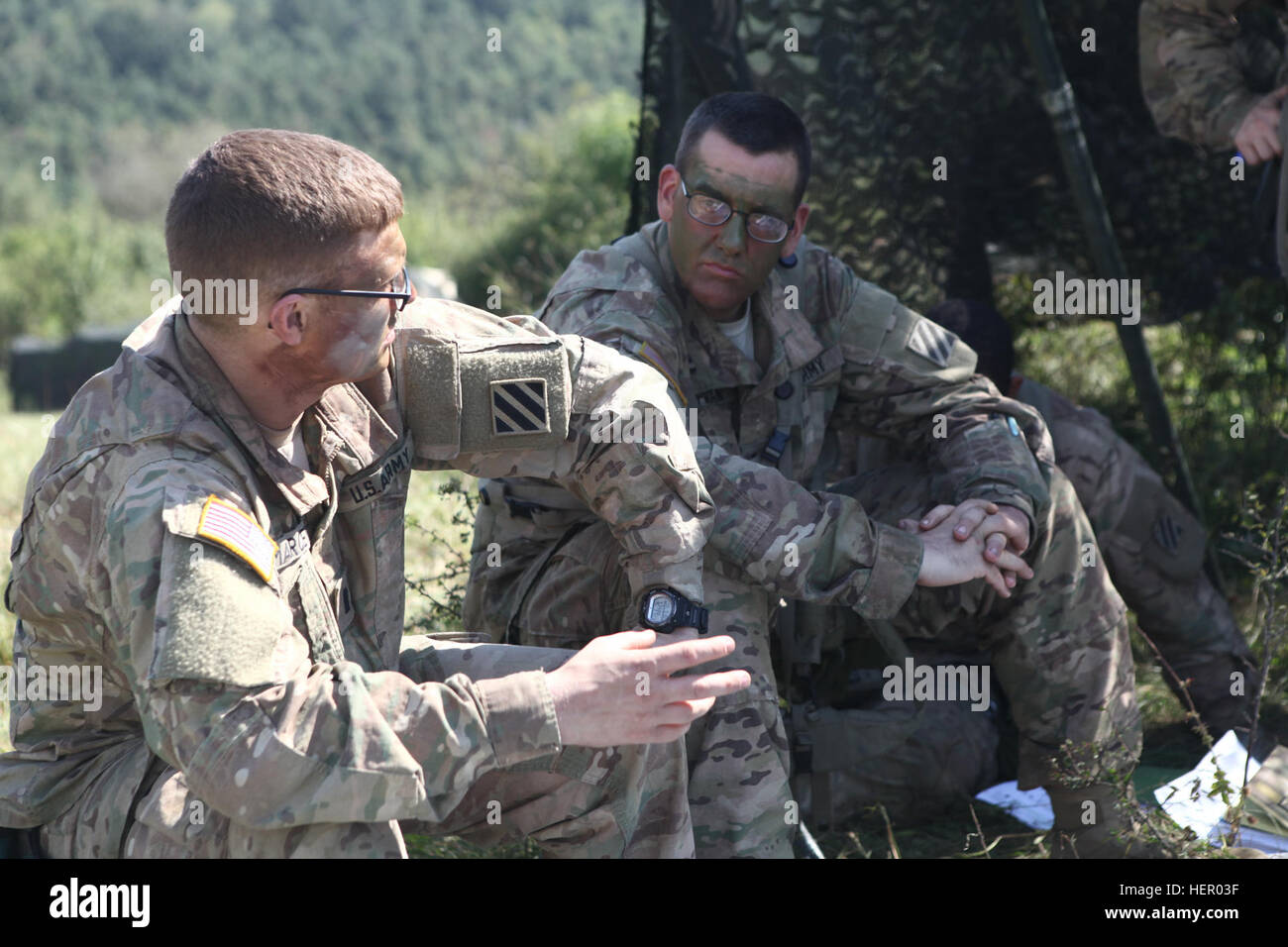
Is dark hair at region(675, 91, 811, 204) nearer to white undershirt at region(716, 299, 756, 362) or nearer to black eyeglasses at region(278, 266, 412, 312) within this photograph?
white undershirt at region(716, 299, 756, 362)

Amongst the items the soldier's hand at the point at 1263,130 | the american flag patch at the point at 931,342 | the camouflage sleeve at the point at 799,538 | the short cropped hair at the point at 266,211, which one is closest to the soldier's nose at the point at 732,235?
the camouflage sleeve at the point at 799,538

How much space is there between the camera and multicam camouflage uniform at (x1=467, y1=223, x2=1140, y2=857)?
3070 millimetres

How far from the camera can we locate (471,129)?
42250 mm

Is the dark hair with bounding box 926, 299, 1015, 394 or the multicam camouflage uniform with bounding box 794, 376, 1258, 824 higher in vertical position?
the dark hair with bounding box 926, 299, 1015, 394

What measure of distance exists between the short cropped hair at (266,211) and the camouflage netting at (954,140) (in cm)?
203

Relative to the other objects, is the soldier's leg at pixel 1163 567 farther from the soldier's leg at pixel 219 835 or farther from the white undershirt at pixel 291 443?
the soldier's leg at pixel 219 835

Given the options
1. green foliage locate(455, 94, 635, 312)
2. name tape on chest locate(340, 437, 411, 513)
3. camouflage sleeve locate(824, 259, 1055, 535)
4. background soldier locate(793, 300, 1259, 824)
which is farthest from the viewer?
green foliage locate(455, 94, 635, 312)

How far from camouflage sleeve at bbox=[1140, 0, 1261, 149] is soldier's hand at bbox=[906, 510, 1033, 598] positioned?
1785 millimetres

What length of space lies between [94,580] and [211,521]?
234mm

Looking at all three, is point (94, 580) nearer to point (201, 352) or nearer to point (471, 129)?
point (201, 352)

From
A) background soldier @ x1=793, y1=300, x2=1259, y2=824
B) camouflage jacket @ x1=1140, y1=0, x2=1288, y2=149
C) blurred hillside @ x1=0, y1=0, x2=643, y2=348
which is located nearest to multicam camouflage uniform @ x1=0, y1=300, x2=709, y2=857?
background soldier @ x1=793, y1=300, x2=1259, y2=824

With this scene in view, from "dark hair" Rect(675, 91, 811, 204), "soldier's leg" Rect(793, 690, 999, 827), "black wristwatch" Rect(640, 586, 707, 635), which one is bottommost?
"soldier's leg" Rect(793, 690, 999, 827)

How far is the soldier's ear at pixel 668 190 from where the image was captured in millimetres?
3480

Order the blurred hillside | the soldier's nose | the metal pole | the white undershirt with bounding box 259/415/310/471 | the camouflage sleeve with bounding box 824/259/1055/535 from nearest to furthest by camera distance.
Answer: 1. the white undershirt with bounding box 259/415/310/471
2. the soldier's nose
3. the camouflage sleeve with bounding box 824/259/1055/535
4. the metal pole
5. the blurred hillside
